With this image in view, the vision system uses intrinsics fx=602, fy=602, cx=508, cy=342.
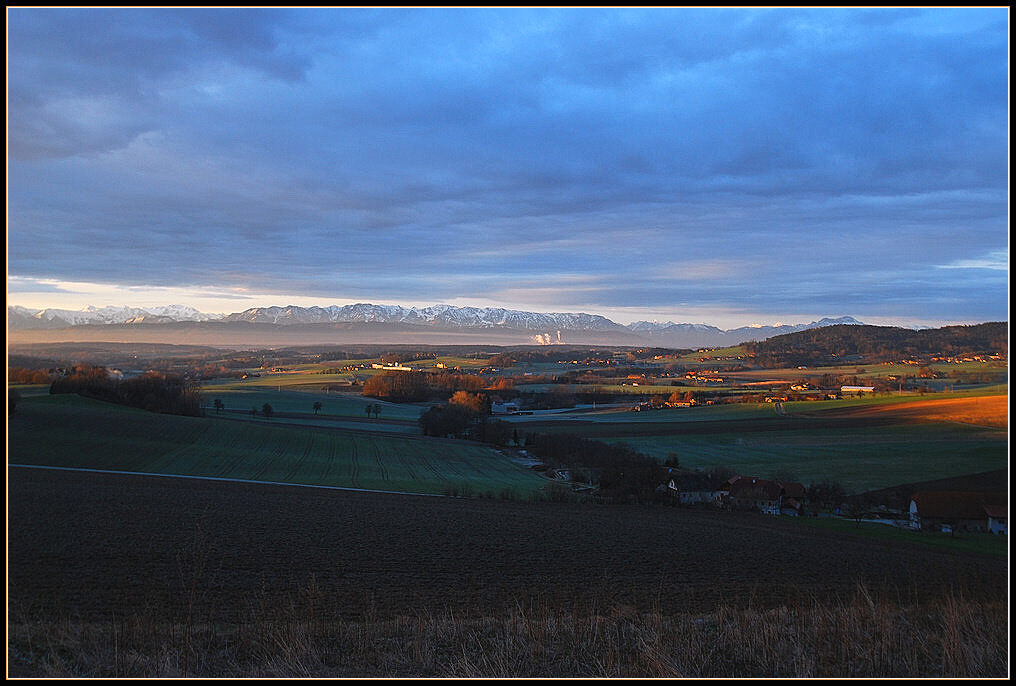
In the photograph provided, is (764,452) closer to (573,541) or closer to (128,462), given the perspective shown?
(573,541)

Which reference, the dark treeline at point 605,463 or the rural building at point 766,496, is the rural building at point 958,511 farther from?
the dark treeline at point 605,463

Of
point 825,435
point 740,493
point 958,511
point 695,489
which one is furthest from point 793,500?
point 825,435

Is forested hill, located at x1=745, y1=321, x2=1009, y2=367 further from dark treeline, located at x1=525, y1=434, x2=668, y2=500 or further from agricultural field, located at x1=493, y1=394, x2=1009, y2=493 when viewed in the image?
dark treeline, located at x1=525, y1=434, x2=668, y2=500

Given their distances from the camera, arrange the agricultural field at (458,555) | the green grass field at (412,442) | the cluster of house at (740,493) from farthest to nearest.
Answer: the cluster of house at (740,493)
the green grass field at (412,442)
the agricultural field at (458,555)

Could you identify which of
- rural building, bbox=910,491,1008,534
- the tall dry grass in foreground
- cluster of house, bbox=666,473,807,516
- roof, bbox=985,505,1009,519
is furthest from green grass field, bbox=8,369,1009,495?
the tall dry grass in foreground

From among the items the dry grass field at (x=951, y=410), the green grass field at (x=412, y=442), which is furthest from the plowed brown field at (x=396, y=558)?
the green grass field at (x=412, y=442)

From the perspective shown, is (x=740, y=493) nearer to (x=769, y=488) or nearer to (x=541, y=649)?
(x=769, y=488)

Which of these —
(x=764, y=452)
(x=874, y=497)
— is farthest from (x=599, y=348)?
(x=874, y=497)
